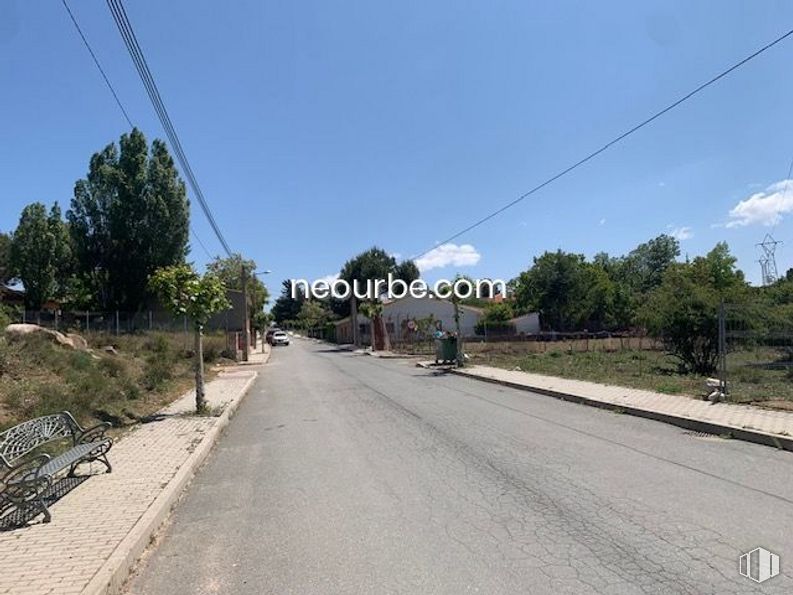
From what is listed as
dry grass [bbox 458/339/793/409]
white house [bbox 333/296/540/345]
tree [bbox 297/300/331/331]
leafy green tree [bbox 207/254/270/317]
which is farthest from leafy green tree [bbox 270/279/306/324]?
dry grass [bbox 458/339/793/409]

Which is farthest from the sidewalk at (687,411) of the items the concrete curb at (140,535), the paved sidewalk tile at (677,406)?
the concrete curb at (140,535)

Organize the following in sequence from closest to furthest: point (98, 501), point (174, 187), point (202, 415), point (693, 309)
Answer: point (98, 501) → point (202, 415) → point (693, 309) → point (174, 187)

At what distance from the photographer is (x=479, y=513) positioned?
6.00 m

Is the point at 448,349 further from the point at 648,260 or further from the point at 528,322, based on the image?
the point at 648,260

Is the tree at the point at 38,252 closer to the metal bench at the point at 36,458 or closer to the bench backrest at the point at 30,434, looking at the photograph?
the metal bench at the point at 36,458

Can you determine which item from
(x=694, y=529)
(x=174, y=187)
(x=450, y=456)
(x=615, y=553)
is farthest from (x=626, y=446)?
(x=174, y=187)

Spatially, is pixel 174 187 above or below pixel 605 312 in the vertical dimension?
above

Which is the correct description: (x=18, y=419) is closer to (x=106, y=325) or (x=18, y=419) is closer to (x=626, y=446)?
(x=626, y=446)

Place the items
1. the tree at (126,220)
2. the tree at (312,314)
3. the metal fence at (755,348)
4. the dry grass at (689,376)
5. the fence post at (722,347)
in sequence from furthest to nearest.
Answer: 1. the tree at (312,314)
2. the tree at (126,220)
3. the dry grass at (689,376)
4. the metal fence at (755,348)
5. the fence post at (722,347)

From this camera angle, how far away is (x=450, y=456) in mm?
8797

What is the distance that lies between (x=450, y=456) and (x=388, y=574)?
4331 mm

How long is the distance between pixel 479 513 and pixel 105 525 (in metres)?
3.44

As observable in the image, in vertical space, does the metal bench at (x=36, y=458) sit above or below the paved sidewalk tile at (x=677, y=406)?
above

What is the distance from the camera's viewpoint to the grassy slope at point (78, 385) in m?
11.2
